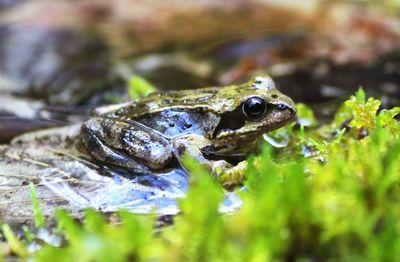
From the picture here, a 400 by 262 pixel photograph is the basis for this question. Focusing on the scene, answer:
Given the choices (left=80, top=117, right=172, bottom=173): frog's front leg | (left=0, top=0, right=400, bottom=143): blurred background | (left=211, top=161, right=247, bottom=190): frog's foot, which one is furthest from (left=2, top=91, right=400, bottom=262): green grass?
(left=0, top=0, right=400, bottom=143): blurred background

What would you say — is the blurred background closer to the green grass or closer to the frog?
the frog

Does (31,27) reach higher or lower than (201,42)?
higher

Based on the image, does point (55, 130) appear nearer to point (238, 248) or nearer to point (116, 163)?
point (116, 163)

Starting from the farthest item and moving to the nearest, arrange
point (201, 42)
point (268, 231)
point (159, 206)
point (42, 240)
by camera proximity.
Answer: point (201, 42) → point (159, 206) → point (42, 240) → point (268, 231)

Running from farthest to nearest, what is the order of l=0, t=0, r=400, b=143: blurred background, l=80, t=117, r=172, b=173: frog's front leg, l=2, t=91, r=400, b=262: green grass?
l=0, t=0, r=400, b=143: blurred background, l=80, t=117, r=172, b=173: frog's front leg, l=2, t=91, r=400, b=262: green grass

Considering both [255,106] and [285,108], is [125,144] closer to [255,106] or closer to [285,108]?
[255,106]

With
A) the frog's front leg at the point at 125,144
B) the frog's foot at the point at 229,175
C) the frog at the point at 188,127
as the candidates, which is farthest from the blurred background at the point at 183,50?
the frog's foot at the point at 229,175

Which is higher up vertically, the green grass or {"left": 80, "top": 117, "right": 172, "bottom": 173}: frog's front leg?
{"left": 80, "top": 117, "right": 172, "bottom": 173}: frog's front leg

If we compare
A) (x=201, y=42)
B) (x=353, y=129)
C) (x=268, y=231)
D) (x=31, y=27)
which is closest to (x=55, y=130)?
(x=353, y=129)

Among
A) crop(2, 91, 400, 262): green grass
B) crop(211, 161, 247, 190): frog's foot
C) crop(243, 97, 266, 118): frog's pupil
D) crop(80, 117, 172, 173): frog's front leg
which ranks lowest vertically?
crop(2, 91, 400, 262): green grass
